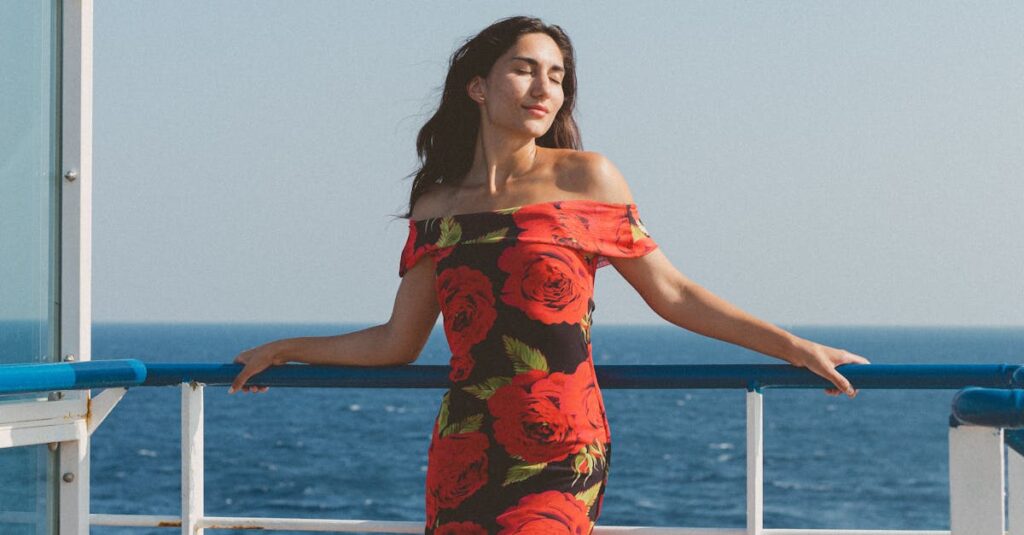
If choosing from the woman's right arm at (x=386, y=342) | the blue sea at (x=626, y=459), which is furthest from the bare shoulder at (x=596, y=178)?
the blue sea at (x=626, y=459)

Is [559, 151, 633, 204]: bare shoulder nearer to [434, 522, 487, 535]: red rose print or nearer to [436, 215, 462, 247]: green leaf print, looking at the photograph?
[436, 215, 462, 247]: green leaf print


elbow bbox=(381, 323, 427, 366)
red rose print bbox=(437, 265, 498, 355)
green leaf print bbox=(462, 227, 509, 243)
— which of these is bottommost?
elbow bbox=(381, 323, 427, 366)

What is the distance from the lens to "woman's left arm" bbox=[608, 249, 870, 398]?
7.46 ft

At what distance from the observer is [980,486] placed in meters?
1.24

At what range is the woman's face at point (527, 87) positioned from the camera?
7.77 feet

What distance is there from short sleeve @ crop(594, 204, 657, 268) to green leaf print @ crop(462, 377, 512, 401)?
0.29 meters

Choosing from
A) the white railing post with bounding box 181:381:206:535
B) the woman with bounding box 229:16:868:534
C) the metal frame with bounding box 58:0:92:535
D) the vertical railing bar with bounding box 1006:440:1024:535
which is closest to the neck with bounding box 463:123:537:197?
the woman with bounding box 229:16:868:534

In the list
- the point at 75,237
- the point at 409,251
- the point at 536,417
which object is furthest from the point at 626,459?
the point at 536,417

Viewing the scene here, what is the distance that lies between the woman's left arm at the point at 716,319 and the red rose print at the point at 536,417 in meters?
0.28

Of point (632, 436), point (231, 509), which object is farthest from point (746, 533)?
point (632, 436)

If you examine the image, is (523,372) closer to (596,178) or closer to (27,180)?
(596,178)

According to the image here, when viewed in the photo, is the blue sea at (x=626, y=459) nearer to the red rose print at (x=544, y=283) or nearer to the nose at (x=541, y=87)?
the nose at (x=541, y=87)

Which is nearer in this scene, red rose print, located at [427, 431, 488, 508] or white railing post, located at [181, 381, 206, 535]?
red rose print, located at [427, 431, 488, 508]

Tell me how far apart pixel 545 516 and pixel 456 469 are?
19 centimetres
